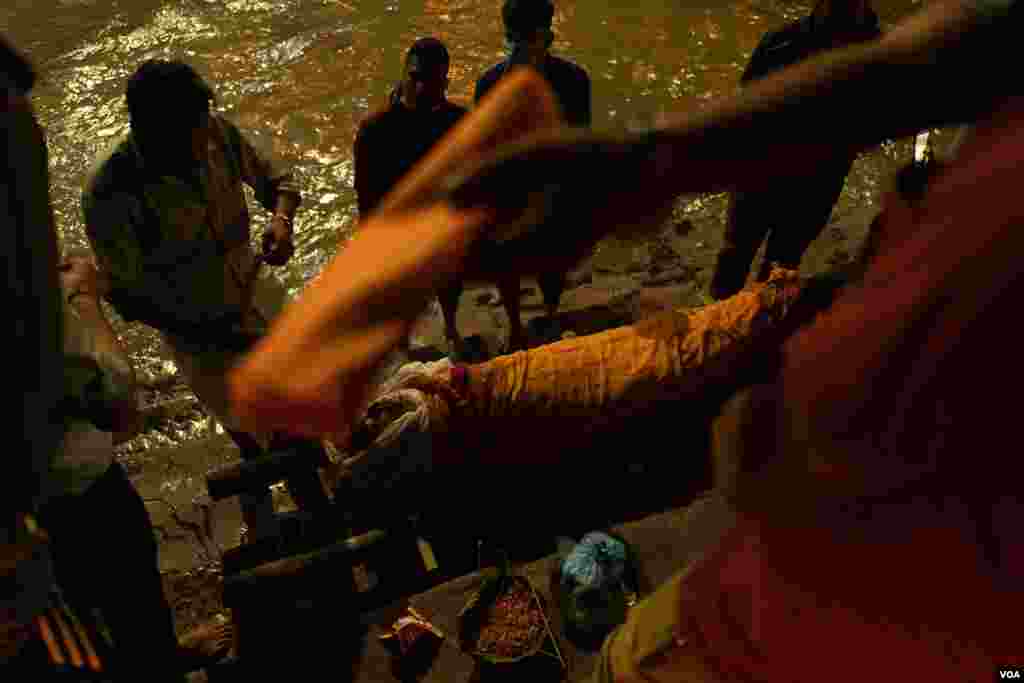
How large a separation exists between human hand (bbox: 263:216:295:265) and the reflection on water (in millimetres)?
2070

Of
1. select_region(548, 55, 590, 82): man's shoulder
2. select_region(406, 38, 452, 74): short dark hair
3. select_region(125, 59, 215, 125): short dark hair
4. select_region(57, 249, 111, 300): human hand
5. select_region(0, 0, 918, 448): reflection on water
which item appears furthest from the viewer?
select_region(0, 0, 918, 448): reflection on water

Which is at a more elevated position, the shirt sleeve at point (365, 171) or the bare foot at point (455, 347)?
the shirt sleeve at point (365, 171)

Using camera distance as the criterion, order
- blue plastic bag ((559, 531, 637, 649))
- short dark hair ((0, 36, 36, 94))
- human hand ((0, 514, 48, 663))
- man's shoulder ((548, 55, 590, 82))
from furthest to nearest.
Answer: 1. man's shoulder ((548, 55, 590, 82))
2. blue plastic bag ((559, 531, 637, 649))
3. human hand ((0, 514, 48, 663))
4. short dark hair ((0, 36, 36, 94))

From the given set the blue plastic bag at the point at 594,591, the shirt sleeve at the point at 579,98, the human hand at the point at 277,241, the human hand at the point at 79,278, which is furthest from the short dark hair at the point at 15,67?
the shirt sleeve at the point at 579,98

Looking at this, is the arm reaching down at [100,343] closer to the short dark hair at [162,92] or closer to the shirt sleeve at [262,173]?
the short dark hair at [162,92]

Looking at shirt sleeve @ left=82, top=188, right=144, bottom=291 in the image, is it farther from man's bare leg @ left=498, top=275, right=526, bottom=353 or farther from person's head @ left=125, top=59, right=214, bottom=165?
man's bare leg @ left=498, top=275, right=526, bottom=353

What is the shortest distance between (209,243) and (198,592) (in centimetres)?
188

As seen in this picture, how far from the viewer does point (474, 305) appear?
5098 mm

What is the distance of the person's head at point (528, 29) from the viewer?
3.81 m

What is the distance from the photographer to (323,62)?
741 cm

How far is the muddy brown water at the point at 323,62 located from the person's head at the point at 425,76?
2.12 meters

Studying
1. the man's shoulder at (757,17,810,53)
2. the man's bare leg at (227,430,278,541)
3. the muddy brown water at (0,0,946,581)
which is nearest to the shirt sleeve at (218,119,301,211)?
the man's bare leg at (227,430,278,541)

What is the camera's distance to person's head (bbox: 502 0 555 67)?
3809 mm

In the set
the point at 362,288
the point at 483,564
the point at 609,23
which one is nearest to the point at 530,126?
the point at 362,288
